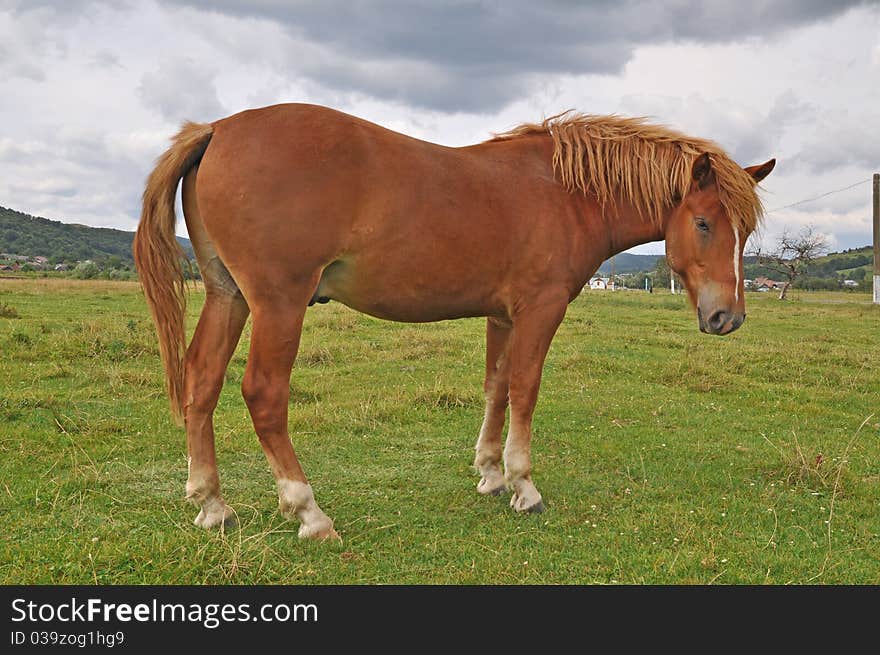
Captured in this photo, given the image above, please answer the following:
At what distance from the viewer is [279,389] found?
4039 millimetres

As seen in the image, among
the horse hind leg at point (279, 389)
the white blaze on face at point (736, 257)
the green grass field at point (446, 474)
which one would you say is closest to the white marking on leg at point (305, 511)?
the horse hind leg at point (279, 389)

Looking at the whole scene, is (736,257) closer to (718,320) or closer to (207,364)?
(718,320)

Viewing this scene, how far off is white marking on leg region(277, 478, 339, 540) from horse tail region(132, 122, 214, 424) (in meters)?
1.04

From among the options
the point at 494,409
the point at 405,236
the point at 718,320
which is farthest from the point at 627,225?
the point at 405,236

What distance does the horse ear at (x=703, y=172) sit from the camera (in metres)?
4.63

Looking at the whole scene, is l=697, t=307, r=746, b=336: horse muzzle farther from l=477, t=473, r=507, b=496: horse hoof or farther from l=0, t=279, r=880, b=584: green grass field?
l=477, t=473, r=507, b=496: horse hoof

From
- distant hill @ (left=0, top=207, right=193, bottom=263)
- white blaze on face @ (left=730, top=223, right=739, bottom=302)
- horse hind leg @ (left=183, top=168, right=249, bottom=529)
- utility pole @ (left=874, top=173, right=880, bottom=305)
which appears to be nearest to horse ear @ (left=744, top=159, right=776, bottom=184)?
white blaze on face @ (left=730, top=223, right=739, bottom=302)

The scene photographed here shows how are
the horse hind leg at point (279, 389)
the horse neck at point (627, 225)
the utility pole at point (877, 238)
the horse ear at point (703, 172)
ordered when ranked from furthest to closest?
the utility pole at point (877, 238) → the horse neck at point (627, 225) → the horse ear at point (703, 172) → the horse hind leg at point (279, 389)

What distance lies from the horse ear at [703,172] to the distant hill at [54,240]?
67.9 metres

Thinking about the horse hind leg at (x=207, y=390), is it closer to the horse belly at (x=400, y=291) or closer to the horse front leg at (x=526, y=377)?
the horse belly at (x=400, y=291)

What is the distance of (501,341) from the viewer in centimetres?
536

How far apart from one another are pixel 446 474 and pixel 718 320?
2.52m

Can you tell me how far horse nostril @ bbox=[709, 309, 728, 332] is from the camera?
186 inches
